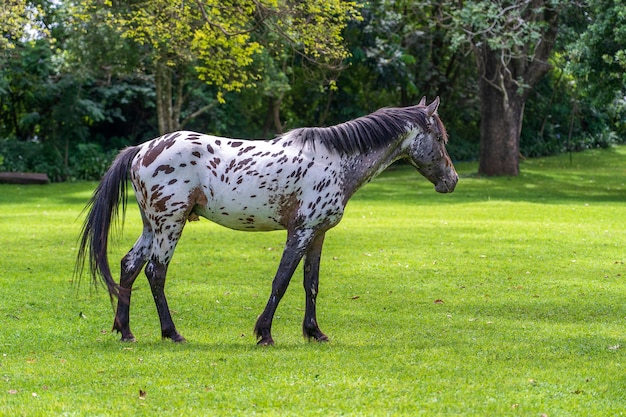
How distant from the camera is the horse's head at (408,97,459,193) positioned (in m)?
9.26

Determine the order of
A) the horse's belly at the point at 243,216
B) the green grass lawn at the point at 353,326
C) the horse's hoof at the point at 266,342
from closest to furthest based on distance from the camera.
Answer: the green grass lawn at the point at 353,326 < the horse's hoof at the point at 266,342 < the horse's belly at the point at 243,216

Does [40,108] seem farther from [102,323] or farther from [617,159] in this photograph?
[102,323]

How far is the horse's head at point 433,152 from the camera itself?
9.26 m

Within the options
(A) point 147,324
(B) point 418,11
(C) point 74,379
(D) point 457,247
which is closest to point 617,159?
(B) point 418,11

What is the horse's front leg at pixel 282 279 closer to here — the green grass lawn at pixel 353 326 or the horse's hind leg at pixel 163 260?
the green grass lawn at pixel 353 326

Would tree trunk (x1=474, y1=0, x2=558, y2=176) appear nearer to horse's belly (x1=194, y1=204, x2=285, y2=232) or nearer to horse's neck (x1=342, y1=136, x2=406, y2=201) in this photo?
horse's neck (x1=342, y1=136, x2=406, y2=201)

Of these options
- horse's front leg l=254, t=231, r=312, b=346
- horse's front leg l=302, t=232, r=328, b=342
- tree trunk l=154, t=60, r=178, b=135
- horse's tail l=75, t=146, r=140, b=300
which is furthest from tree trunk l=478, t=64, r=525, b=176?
horse's tail l=75, t=146, r=140, b=300

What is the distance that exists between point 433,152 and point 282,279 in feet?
6.45

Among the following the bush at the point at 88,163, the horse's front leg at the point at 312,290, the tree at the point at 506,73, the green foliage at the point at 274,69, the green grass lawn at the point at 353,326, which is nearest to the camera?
the green grass lawn at the point at 353,326

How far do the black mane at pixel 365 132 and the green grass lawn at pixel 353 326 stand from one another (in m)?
1.89

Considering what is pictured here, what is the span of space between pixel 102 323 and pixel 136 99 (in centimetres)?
3126

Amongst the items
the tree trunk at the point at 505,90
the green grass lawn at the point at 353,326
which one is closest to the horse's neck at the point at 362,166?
the green grass lawn at the point at 353,326

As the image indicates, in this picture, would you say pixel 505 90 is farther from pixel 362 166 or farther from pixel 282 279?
pixel 282 279

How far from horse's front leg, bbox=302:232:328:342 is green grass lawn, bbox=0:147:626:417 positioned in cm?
28
